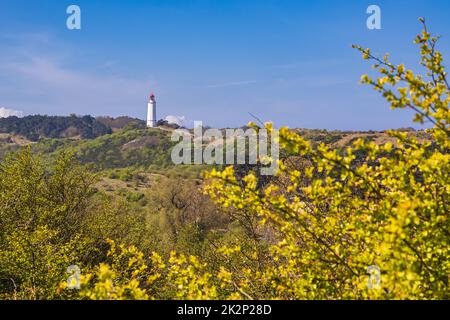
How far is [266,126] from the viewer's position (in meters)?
5.91

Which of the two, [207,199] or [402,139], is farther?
[207,199]

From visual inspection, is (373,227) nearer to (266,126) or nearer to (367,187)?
(367,187)

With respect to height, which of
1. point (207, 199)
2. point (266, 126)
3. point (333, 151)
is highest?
point (266, 126)

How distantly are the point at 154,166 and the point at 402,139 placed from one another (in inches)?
4937
